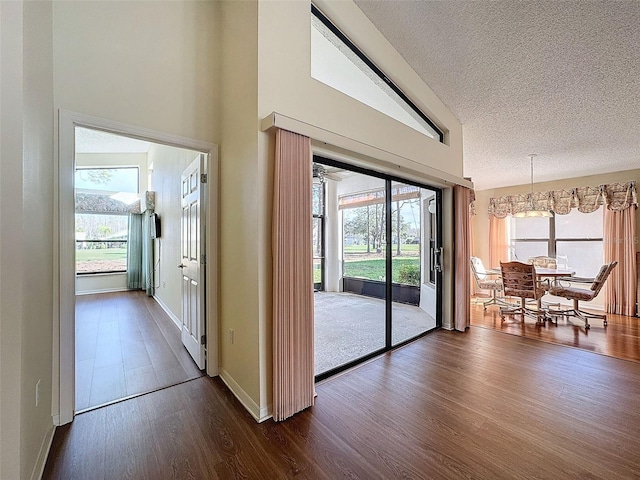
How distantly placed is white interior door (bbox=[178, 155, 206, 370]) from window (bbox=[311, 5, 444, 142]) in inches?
58.1

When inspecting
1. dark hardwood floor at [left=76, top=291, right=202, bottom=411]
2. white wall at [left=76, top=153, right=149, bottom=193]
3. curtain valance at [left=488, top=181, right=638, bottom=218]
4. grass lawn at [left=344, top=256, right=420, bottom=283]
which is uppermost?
white wall at [left=76, top=153, right=149, bottom=193]

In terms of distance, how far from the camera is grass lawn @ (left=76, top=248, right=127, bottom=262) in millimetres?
6883

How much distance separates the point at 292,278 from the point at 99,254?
7450 millimetres

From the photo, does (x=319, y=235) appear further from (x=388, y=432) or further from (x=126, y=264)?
(x=126, y=264)

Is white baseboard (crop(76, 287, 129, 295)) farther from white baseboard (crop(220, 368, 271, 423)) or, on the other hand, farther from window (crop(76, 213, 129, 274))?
white baseboard (crop(220, 368, 271, 423))

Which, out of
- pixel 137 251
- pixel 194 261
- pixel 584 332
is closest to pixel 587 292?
pixel 584 332

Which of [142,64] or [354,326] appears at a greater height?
[142,64]

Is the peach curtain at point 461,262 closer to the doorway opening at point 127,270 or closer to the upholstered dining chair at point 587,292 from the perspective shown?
the upholstered dining chair at point 587,292

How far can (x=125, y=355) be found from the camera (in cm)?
303

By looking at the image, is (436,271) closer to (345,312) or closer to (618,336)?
(345,312)

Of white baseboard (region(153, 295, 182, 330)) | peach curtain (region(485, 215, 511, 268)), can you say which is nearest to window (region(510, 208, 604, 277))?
peach curtain (region(485, 215, 511, 268))

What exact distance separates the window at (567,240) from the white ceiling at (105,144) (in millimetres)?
8805

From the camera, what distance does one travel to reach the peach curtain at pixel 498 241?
21.8 ft

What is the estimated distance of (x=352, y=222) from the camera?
5.12 meters
